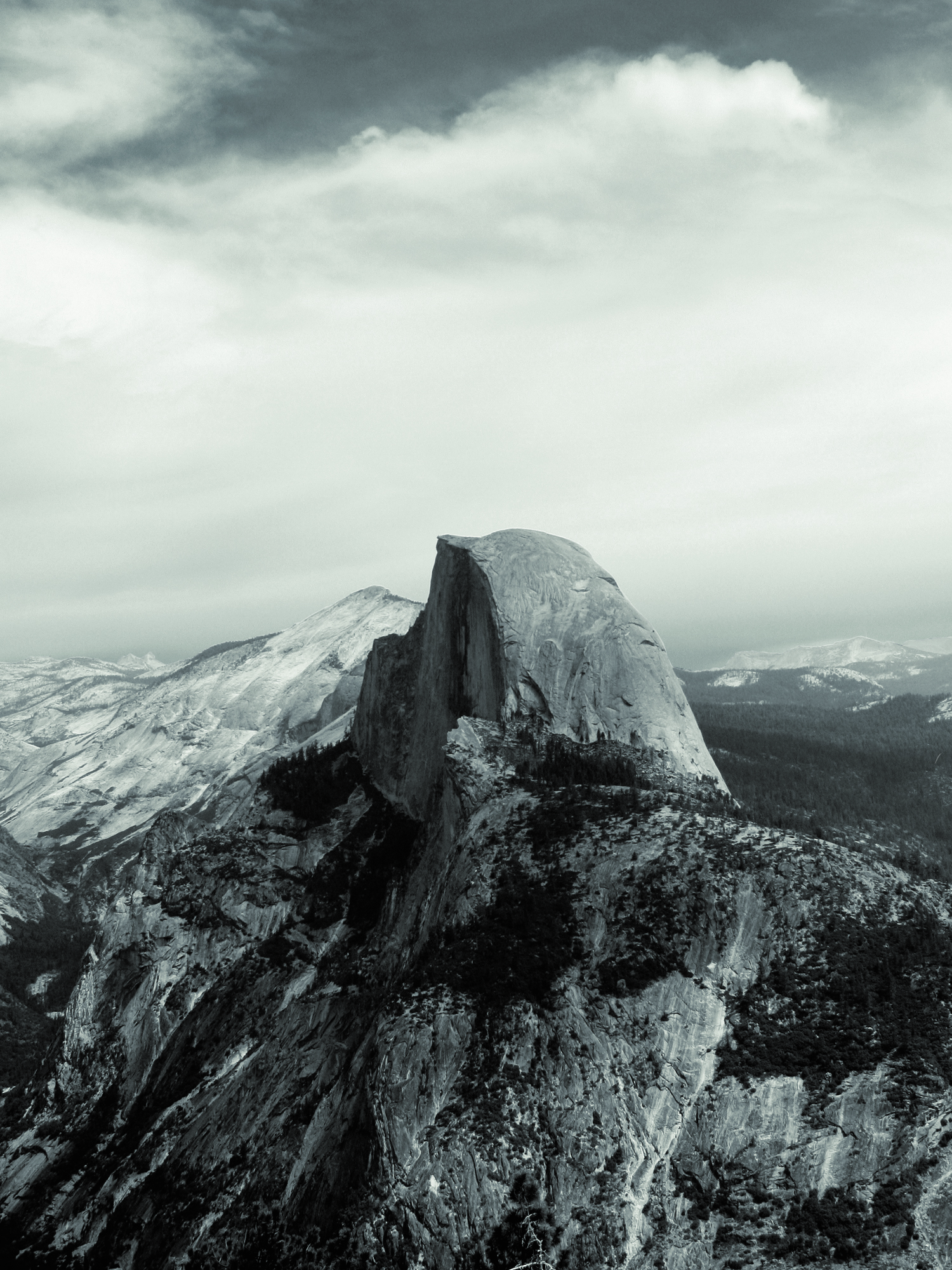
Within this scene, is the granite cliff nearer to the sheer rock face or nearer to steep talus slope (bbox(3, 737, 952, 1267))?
steep talus slope (bbox(3, 737, 952, 1267))

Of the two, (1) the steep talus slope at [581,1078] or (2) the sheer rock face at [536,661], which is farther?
(2) the sheer rock face at [536,661]

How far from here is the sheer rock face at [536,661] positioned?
83875 mm

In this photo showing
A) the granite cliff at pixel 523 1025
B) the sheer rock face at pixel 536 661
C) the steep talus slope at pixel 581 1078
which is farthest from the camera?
the sheer rock face at pixel 536 661

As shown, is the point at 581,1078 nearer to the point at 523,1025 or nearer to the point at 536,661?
the point at 523,1025

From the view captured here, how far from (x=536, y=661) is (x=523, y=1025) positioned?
3547 cm

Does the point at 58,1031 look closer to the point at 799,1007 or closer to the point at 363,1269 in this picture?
the point at 363,1269

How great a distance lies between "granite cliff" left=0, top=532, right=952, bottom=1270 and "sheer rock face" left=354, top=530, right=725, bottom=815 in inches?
14.1

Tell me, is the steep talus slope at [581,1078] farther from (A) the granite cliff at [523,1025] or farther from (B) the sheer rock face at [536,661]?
(B) the sheer rock face at [536,661]

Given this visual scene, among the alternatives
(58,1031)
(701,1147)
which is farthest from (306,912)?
(701,1147)

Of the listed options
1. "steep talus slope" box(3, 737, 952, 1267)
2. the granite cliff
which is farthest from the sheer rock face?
"steep talus slope" box(3, 737, 952, 1267)

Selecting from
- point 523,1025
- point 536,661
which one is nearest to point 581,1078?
point 523,1025

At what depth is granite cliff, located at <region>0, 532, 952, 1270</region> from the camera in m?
49.9

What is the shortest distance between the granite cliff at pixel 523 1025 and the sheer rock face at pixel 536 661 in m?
0.36

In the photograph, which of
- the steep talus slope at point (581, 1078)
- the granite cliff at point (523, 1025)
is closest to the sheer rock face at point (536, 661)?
the granite cliff at point (523, 1025)
